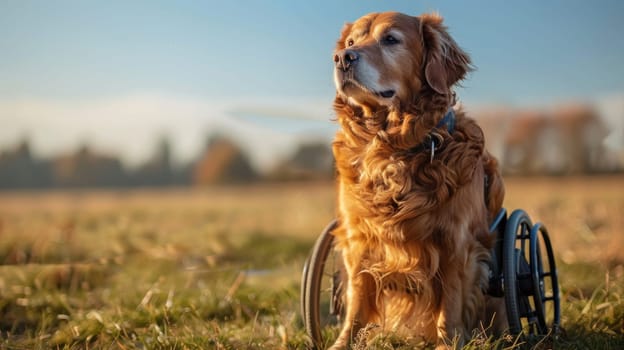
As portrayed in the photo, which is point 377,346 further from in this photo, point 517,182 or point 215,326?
point 517,182

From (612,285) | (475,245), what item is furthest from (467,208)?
(612,285)

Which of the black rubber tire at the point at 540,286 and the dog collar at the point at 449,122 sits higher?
the dog collar at the point at 449,122

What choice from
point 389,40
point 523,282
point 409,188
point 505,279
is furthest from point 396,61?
point 523,282

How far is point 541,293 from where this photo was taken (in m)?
3.34

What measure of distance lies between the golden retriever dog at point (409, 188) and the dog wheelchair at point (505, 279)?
11 centimetres

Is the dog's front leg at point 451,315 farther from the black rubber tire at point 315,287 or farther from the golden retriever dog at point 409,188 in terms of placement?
the black rubber tire at point 315,287

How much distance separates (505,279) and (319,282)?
94 cm

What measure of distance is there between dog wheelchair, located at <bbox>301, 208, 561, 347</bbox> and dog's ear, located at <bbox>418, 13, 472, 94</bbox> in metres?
0.78

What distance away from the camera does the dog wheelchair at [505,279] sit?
3.07 m

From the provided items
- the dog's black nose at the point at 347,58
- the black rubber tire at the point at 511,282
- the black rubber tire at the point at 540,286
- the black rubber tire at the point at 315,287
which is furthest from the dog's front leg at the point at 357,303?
the dog's black nose at the point at 347,58

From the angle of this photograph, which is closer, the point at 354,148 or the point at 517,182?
the point at 354,148

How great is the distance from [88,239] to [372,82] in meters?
5.65

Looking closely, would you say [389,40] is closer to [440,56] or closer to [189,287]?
[440,56]

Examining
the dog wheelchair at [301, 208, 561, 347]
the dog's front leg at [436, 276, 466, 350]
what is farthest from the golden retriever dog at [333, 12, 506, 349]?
the dog wheelchair at [301, 208, 561, 347]
